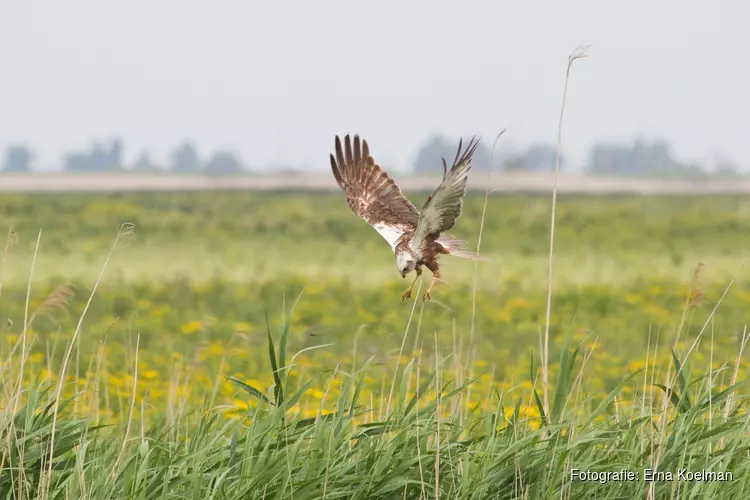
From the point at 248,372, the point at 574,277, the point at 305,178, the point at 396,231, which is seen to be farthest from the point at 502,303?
the point at 305,178

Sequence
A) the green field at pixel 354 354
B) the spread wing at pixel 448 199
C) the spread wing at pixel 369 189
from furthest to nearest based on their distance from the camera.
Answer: the green field at pixel 354 354 → the spread wing at pixel 369 189 → the spread wing at pixel 448 199

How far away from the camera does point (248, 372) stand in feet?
34.6

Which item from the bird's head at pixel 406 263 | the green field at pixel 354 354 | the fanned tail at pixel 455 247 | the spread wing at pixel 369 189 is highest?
the spread wing at pixel 369 189

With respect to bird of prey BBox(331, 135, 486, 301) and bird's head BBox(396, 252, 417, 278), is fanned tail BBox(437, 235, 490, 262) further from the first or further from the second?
bird's head BBox(396, 252, 417, 278)

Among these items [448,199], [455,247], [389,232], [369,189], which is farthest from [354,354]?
[448,199]

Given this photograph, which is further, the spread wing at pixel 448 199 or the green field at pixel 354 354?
the green field at pixel 354 354

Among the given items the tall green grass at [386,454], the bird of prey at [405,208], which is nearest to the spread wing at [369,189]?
the bird of prey at [405,208]

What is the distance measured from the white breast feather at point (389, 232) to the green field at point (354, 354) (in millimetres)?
311

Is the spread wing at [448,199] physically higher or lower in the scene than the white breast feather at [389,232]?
higher

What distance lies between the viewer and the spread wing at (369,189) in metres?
4.08

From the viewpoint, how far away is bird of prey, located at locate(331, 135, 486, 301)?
10.8 ft

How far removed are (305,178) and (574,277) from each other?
1913 inches

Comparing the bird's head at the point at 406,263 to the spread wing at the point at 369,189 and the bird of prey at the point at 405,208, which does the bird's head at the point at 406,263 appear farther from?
the spread wing at the point at 369,189

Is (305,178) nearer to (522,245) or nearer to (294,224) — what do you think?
(294,224)
